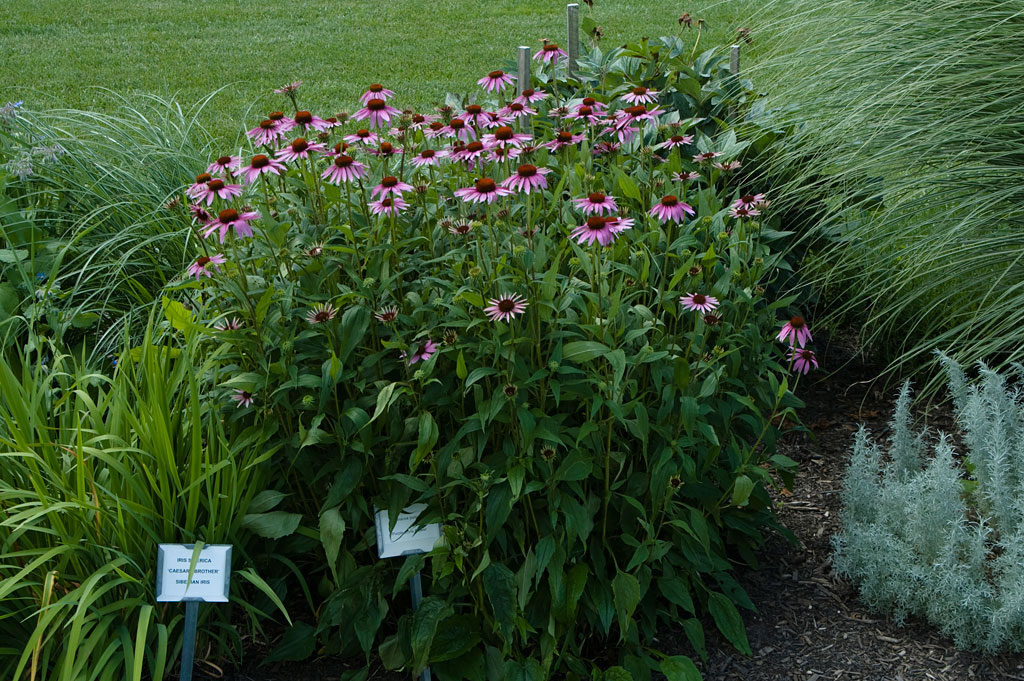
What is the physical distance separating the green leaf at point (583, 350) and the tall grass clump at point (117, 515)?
0.64 metres

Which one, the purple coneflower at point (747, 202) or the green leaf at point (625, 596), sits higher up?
the purple coneflower at point (747, 202)

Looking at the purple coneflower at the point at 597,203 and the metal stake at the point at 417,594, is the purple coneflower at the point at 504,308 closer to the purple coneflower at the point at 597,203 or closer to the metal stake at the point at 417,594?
the purple coneflower at the point at 597,203

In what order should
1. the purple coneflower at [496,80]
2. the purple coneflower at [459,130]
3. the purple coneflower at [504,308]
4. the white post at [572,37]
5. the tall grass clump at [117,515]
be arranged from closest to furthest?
the purple coneflower at [504,308] → the tall grass clump at [117,515] → the purple coneflower at [459,130] → the purple coneflower at [496,80] → the white post at [572,37]

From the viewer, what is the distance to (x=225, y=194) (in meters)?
1.92

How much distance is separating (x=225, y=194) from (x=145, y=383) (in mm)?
532

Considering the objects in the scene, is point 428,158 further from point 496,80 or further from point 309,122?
point 496,80

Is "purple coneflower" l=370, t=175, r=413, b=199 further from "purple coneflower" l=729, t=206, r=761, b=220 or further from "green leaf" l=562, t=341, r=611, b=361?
"purple coneflower" l=729, t=206, r=761, b=220

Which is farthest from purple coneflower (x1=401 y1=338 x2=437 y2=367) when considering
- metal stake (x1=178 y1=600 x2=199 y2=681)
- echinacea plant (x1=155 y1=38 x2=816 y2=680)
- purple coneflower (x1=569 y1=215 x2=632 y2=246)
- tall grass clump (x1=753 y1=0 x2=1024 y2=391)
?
tall grass clump (x1=753 y1=0 x2=1024 y2=391)

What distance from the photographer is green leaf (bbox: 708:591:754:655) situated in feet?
6.88

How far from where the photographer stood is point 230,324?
2.04m

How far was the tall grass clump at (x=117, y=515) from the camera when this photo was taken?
186cm

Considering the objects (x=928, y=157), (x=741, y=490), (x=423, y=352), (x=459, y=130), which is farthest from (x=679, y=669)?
(x=928, y=157)

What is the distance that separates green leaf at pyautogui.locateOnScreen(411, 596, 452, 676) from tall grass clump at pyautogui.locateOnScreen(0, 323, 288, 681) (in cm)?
29

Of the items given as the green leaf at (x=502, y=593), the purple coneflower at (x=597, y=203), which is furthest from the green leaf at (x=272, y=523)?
the purple coneflower at (x=597, y=203)
